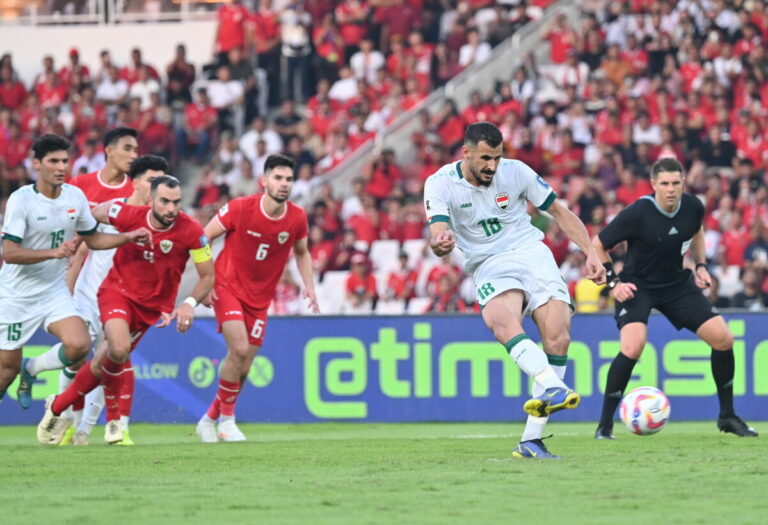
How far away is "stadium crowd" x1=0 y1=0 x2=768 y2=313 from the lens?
2019 centimetres

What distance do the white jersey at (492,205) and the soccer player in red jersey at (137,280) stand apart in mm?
2816

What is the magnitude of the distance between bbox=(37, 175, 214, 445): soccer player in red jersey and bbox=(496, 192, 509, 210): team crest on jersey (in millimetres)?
3089

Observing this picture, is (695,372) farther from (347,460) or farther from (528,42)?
(528,42)

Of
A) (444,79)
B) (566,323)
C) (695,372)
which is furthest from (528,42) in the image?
(566,323)

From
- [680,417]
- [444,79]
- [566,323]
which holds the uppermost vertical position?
[444,79]

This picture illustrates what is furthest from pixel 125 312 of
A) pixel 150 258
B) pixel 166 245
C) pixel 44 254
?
pixel 44 254

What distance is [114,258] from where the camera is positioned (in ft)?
40.2

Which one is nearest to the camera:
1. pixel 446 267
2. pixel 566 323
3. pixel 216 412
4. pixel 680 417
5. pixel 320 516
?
pixel 320 516

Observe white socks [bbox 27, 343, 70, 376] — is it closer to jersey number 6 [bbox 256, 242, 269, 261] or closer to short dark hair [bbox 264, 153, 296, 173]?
jersey number 6 [bbox 256, 242, 269, 261]

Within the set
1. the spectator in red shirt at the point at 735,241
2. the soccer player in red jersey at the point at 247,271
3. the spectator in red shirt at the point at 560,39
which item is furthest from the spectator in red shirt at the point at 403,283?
the soccer player in red jersey at the point at 247,271

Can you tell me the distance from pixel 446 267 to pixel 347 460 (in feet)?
32.5

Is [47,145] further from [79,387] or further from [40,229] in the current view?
[79,387]

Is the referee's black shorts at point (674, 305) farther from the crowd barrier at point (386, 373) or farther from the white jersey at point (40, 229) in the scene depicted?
the white jersey at point (40, 229)

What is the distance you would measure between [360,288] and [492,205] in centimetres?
1022
